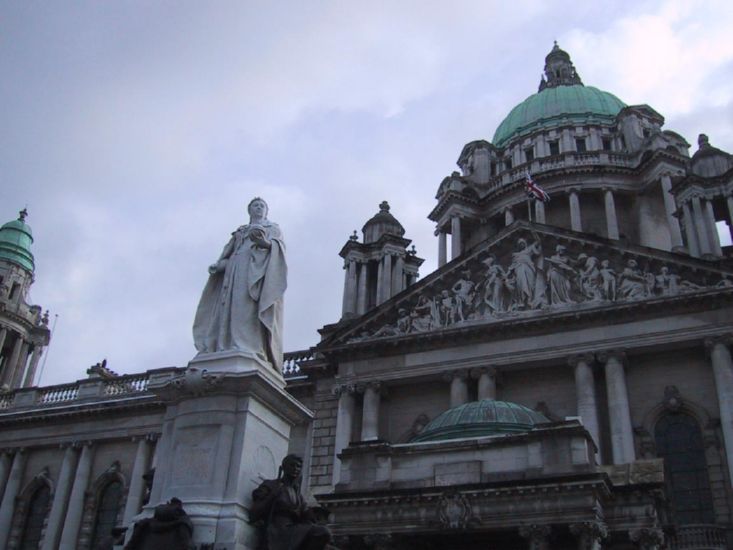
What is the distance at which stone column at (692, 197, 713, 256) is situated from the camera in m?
36.6

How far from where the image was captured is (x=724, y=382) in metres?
28.8

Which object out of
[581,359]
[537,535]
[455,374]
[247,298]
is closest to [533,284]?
[581,359]

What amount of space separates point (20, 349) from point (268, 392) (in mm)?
57907

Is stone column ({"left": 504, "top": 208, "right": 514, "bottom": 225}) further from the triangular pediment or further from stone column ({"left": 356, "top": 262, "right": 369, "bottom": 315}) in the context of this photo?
the triangular pediment

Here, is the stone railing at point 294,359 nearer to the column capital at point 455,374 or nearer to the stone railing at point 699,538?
the column capital at point 455,374

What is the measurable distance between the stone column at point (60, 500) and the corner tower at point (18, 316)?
52.5 feet

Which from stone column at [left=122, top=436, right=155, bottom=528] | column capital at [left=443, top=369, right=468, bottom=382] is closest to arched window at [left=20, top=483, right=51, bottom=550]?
stone column at [left=122, top=436, right=155, bottom=528]

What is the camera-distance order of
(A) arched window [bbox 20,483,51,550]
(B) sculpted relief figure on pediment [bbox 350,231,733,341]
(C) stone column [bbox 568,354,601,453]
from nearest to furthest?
(C) stone column [bbox 568,354,601,453] < (B) sculpted relief figure on pediment [bbox 350,231,733,341] < (A) arched window [bbox 20,483,51,550]

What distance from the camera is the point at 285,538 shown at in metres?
8.18

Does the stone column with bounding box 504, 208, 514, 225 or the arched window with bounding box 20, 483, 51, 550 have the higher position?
the stone column with bounding box 504, 208, 514, 225

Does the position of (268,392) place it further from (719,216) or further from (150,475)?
(719,216)

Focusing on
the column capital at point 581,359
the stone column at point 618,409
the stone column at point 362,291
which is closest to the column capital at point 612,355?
the stone column at point 618,409

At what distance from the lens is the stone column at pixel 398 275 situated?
134 ft

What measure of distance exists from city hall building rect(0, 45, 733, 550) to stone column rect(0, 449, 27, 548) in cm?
11
